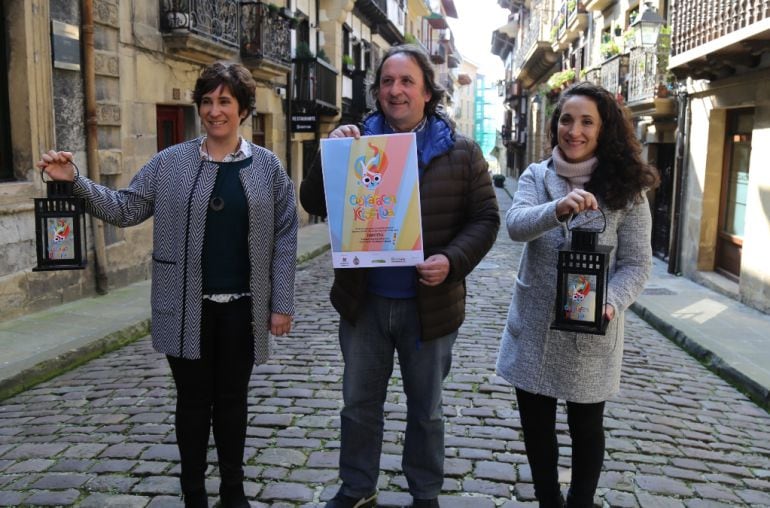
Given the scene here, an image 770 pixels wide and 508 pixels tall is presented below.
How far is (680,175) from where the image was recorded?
1280 cm

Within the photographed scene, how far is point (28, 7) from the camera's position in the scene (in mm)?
7746


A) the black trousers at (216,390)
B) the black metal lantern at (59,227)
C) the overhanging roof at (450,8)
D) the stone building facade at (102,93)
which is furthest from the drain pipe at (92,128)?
the overhanging roof at (450,8)

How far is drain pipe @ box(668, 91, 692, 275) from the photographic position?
492 inches

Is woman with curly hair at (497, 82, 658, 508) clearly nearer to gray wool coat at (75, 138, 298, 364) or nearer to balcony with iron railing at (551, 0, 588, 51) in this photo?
gray wool coat at (75, 138, 298, 364)

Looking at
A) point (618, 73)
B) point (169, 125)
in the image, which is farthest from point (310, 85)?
point (618, 73)

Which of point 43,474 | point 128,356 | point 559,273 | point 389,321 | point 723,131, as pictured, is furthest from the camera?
point 723,131

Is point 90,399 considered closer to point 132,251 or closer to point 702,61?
point 132,251

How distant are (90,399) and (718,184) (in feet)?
32.7

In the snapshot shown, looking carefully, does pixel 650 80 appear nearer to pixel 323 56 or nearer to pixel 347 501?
pixel 323 56

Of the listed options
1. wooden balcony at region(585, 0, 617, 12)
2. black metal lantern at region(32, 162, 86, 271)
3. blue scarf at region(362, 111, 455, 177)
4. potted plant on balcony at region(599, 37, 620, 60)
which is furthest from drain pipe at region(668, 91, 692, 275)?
black metal lantern at region(32, 162, 86, 271)

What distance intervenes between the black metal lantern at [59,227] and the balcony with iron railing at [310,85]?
49.7ft

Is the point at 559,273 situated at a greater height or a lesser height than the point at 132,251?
greater

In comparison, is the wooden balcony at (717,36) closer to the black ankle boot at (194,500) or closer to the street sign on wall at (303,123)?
the black ankle boot at (194,500)

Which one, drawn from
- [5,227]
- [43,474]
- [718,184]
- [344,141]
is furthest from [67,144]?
[718,184]
